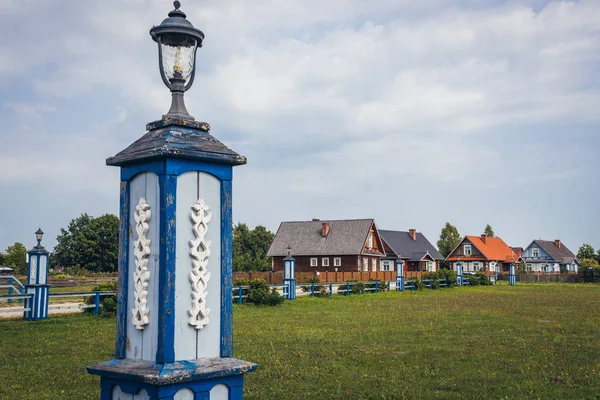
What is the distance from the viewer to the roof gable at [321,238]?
5578cm

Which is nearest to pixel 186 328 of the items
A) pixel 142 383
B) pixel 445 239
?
pixel 142 383

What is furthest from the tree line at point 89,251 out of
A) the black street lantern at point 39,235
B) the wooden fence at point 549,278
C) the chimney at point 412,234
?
the black street lantern at point 39,235

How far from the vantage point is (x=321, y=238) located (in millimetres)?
57875

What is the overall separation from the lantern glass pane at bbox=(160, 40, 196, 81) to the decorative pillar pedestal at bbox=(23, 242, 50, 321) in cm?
1702

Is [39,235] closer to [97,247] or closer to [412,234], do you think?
[97,247]

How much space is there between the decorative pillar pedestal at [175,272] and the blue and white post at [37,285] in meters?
17.0

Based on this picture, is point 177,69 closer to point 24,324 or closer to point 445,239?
point 24,324

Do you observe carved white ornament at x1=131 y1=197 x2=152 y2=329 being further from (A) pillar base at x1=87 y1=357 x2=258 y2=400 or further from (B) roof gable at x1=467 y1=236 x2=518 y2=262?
(B) roof gable at x1=467 y1=236 x2=518 y2=262

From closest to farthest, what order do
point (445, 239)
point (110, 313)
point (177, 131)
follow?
point (177, 131) → point (110, 313) → point (445, 239)

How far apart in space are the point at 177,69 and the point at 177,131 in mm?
495

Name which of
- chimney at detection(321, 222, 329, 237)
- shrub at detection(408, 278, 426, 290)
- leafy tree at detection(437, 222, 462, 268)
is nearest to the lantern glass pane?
shrub at detection(408, 278, 426, 290)

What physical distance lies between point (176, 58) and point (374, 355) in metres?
9.28

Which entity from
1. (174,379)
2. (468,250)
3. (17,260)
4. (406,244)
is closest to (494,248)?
(468,250)

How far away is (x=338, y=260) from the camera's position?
5606 centimetres
